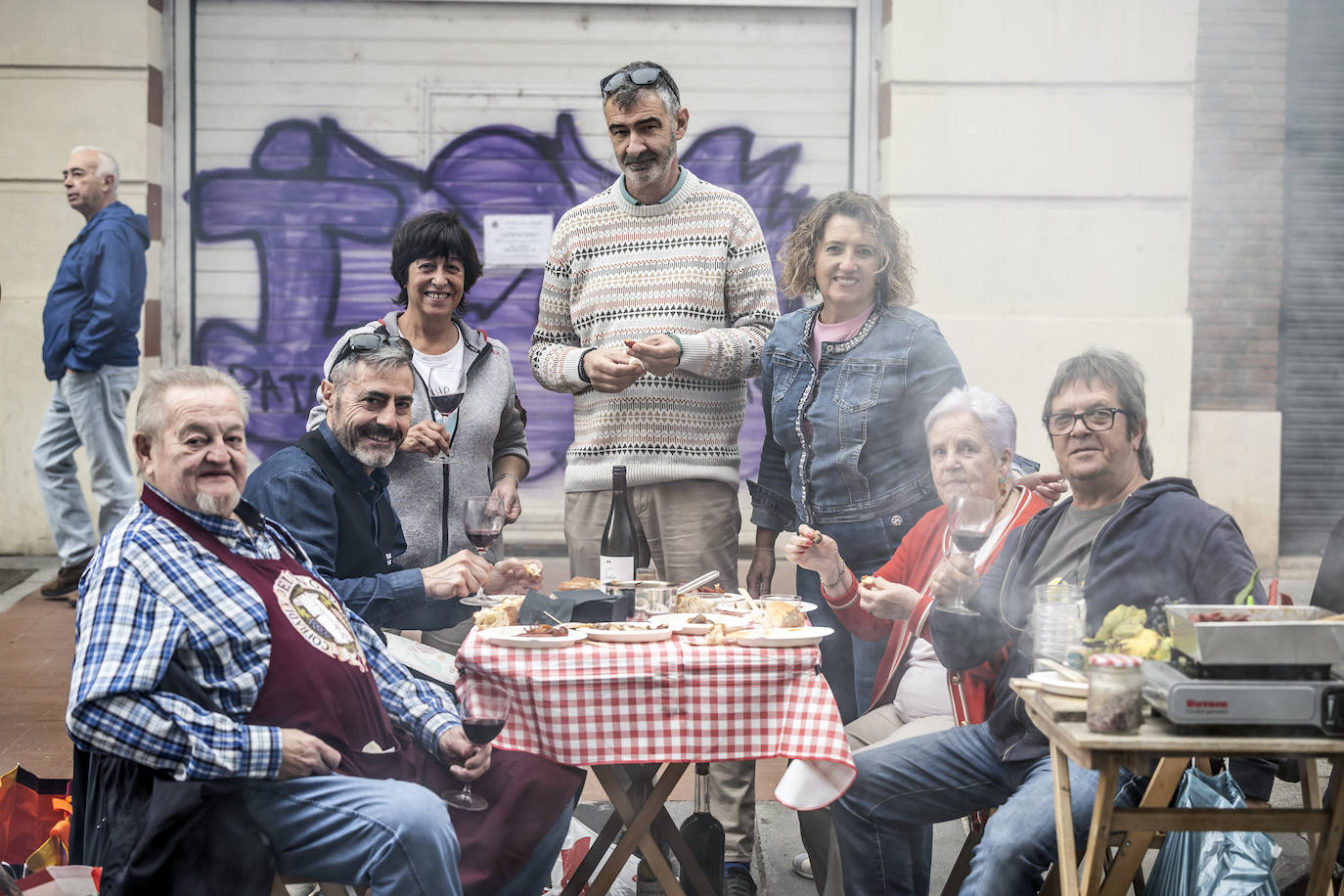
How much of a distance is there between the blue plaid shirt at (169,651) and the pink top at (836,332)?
170 centimetres

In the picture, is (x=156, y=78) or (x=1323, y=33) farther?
(x=156, y=78)

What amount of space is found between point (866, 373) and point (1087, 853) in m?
1.55

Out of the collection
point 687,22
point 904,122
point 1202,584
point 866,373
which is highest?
point 687,22

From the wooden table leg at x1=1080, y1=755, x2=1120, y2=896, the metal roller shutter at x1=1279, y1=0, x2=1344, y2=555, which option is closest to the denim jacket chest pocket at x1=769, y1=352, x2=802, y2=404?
the wooden table leg at x1=1080, y1=755, x2=1120, y2=896

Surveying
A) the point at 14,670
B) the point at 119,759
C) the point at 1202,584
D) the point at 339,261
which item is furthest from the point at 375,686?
the point at 339,261

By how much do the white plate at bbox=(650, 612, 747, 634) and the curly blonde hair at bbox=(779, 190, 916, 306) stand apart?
1161 mm

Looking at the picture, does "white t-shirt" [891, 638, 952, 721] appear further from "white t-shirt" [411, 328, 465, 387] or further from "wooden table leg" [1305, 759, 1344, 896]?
"white t-shirt" [411, 328, 465, 387]

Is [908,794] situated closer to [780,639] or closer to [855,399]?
[780,639]

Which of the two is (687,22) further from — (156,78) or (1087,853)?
(1087,853)

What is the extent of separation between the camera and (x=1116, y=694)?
2078 millimetres

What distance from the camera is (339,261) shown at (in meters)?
6.98

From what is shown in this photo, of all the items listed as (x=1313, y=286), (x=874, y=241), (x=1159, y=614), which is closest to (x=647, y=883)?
(x=1159, y=614)

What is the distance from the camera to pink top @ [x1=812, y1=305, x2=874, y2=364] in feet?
11.5

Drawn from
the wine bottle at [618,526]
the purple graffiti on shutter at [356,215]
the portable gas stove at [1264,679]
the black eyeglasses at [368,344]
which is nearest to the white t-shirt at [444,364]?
the black eyeglasses at [368,344]
